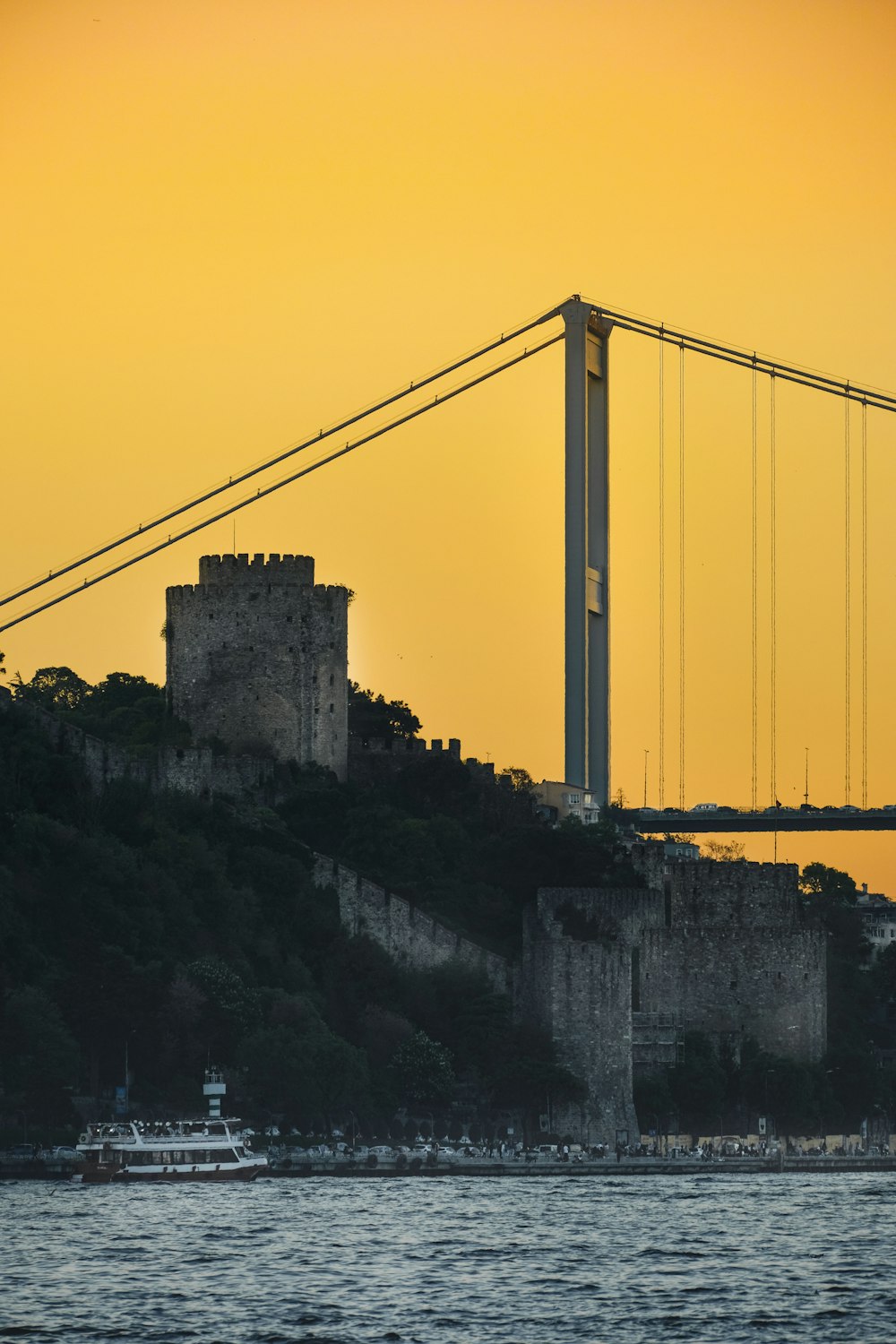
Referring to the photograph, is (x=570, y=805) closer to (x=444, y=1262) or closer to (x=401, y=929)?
(x=401, y=929)

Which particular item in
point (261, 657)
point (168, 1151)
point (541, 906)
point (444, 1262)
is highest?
point (261, 657)

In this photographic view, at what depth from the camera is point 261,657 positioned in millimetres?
102438

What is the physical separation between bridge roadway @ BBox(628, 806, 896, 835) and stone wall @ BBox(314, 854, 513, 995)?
64.9 feet

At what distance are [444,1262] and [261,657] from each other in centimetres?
3195

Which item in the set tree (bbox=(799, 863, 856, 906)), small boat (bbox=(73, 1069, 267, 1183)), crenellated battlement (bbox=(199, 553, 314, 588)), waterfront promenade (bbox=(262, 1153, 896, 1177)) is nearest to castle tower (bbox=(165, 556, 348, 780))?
crenellated battlement (bbox=(199, 553, 314, 588))

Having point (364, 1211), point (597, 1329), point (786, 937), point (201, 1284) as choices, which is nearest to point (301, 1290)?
point (201, 1284)

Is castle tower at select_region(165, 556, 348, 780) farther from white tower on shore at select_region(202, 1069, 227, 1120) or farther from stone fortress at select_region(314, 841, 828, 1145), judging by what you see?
white tower on shore at select_region(202, 1069, 227, 1120)

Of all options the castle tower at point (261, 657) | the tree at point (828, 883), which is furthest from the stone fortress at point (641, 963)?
the tree at point (828, 883)

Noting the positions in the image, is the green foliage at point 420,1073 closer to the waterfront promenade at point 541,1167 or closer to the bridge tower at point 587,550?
the waterfront promenade at point 541,1167

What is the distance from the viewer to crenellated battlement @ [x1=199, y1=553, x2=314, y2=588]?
4050 inches

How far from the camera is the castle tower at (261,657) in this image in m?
102

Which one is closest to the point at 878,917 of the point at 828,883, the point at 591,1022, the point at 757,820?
the point at 828,883

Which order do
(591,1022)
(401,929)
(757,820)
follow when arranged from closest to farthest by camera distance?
(591,1022) < (401,929) < (757,820)

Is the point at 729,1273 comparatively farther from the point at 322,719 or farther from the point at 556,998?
the point at 322,719
